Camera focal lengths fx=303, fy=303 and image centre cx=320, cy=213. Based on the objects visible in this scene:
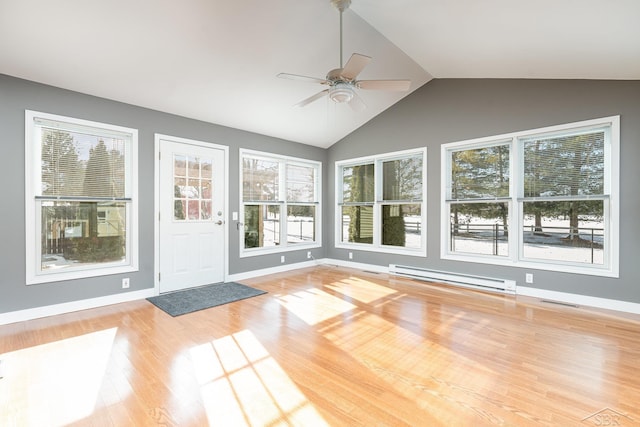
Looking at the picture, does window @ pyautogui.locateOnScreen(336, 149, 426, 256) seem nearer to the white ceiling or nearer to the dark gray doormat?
the white ceiling

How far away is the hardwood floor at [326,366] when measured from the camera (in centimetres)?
179

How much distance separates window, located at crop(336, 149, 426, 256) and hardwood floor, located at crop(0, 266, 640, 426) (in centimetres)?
193

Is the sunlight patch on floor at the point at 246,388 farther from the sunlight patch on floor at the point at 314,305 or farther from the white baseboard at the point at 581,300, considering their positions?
the white baseboard at the point at 581,300

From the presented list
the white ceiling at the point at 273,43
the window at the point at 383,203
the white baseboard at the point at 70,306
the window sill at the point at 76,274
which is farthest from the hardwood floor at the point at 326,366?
the white ceiling at the point at 273,43

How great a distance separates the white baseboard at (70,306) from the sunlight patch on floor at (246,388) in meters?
1.94

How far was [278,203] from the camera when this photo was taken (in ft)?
19.1

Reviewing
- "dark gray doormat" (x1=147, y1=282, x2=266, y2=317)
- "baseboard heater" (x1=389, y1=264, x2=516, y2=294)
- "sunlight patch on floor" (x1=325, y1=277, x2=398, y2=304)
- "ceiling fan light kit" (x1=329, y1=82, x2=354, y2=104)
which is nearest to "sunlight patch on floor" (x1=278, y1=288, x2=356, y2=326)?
"sunlight patch on floor" (x1=325, y1=277, x2=398, y2=304)

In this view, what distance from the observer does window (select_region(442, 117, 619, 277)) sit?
11.9 feet

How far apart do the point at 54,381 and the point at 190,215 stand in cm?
269

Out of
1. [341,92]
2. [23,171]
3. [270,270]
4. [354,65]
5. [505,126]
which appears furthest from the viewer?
[270,270]

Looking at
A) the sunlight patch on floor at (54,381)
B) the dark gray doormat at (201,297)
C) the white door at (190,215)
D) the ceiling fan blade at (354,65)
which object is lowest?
the sunlight patch on floor at (54,381)

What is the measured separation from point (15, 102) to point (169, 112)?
1564 mm

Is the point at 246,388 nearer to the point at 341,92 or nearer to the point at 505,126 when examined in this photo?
the point at 341,92

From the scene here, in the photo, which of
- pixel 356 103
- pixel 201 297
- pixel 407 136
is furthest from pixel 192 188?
pixel 407 136
